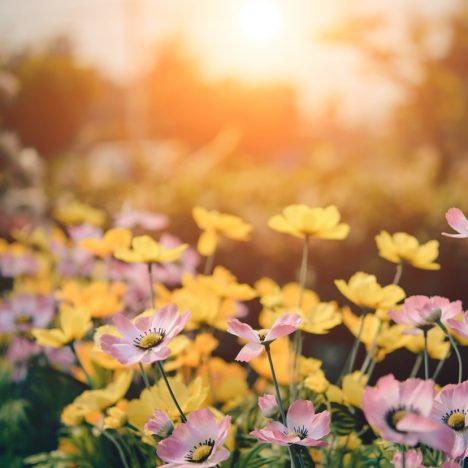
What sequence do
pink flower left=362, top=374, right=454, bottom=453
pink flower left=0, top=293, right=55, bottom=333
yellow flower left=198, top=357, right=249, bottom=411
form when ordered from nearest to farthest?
pink flower left=362, top=374, right=454, bottom=453, yellow flower left=198, top=357, right=249, bottom=411, pink flower left=0, top=293, right=55, bottom=333

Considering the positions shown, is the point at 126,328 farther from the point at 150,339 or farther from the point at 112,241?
the point at 112,241

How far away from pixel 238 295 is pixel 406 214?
203 centimetres

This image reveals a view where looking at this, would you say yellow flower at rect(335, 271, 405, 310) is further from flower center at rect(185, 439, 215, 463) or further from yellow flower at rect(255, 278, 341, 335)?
flower center at rect(185, 439, 215, 463)

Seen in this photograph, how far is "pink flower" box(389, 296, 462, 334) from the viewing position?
58cm

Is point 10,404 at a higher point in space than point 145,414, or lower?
lower

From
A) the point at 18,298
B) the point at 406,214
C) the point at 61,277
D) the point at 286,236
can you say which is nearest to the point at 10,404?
the point at 18,298

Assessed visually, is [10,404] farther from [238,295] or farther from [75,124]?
[75,124]

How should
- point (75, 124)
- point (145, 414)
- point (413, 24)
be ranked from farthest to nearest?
point (75, 124)
point (413, 24)
point (145, 414)

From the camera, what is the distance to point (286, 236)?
262 cm

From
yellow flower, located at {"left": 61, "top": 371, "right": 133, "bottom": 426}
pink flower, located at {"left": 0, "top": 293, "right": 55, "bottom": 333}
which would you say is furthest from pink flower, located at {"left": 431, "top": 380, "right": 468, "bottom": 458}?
pink flower, located at {"left": 0, "top": 293, "right": 55, "bottom": 333}

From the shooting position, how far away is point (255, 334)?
0.56 m

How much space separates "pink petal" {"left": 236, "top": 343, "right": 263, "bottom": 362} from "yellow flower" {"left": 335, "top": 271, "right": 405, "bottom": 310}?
172mm

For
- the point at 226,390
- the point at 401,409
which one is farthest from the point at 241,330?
the point at 226,390

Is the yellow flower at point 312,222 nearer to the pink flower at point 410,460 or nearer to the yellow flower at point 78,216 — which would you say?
the pink flower at point 410,460
